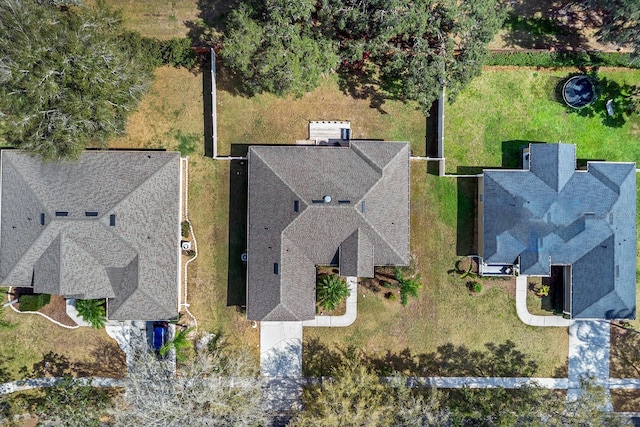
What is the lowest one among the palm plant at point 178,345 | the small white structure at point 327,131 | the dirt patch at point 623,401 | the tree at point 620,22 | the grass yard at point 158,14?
the dirt patch at point 623,401

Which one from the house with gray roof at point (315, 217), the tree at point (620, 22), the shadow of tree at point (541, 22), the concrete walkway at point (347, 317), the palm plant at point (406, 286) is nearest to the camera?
the tree at point (620, 22)

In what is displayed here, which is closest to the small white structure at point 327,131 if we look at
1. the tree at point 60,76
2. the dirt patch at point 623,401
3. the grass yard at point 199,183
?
the grass yard at point 199,183

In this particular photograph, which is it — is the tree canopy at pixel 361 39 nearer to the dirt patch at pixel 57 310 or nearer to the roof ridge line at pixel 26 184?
the roof ridge line at pixel 26 184

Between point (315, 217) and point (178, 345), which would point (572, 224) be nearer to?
point (315, 217)

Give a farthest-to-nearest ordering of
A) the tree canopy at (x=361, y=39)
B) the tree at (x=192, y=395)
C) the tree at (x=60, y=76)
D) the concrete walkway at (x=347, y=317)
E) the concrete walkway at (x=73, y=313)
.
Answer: the concrete walkway at (x=347, y=317) → the concrete walkway at (x=73, y=313) → the tree at (x=192, y=395) → the tree canopy at (x=361, y=39) → the tree at (x=60, y=76)

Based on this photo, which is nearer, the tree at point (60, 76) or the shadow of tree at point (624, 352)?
the tree at point (60, 76)

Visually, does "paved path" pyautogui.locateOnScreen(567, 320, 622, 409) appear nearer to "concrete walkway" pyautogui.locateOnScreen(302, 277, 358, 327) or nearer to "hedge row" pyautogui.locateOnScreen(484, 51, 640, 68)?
"concrete walkway" pyautogui.locateOnScreen(302, 277, 358, 327)

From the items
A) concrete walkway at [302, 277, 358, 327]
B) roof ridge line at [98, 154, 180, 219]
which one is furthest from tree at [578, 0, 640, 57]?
roof ridge line at [98, 154, 180, 219]
